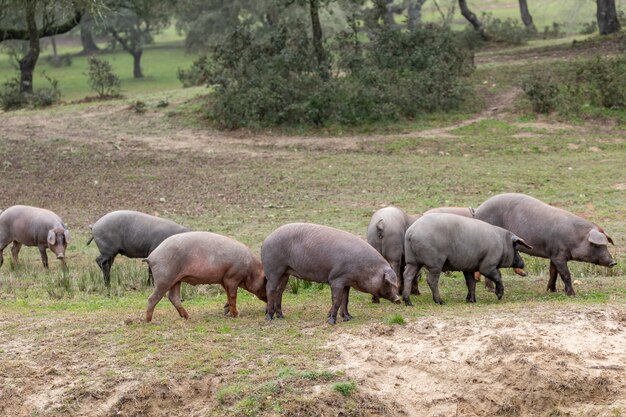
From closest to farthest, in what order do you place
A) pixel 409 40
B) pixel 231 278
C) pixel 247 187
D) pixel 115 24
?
pixel 231 278
pixel 247 187
pixel 409 40
pixel 115 24

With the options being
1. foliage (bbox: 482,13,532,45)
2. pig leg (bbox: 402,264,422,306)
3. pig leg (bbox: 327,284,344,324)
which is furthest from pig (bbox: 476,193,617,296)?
foliage (bbox: 482,13,532,45)

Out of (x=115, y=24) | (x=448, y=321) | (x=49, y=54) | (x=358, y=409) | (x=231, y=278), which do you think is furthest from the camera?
(x=49, y=54)

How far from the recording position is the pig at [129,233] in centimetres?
1309

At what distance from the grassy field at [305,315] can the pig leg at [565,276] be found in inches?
9.1

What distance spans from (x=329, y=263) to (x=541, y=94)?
60.1ft

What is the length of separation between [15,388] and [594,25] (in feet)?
130

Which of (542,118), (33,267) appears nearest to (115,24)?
(542,118)

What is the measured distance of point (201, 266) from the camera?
10102 mm

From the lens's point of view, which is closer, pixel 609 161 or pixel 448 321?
pixel 448 321

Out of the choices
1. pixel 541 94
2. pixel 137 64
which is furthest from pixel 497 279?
pixel 137 64

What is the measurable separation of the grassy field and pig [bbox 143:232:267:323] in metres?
0.35

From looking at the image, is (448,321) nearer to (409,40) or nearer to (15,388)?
(15,388)

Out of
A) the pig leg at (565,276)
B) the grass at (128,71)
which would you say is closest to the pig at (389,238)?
the pig leg at (565,276)

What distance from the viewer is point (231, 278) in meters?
10.3
